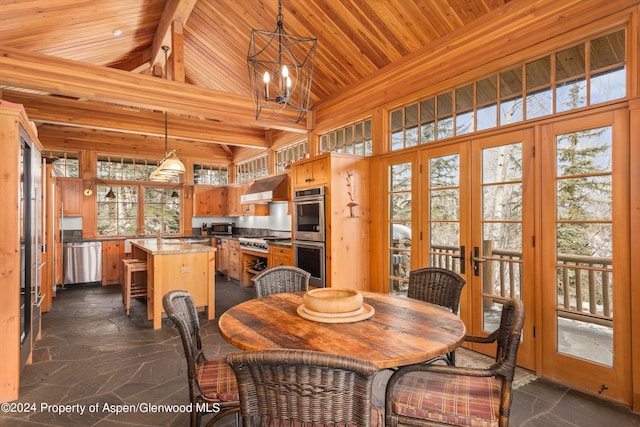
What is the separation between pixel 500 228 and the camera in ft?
10.5

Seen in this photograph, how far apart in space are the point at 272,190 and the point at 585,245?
473cm

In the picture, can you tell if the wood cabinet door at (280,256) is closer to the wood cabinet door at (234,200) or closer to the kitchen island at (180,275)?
the kitchen island at (180,275)

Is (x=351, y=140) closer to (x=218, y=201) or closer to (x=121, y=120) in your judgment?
(x=121, y=120)

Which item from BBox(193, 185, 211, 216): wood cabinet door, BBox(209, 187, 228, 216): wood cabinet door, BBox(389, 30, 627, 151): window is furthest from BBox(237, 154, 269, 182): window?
BBox(389, 30, 627, 151): window

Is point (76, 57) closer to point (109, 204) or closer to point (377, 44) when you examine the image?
point (109, 204)

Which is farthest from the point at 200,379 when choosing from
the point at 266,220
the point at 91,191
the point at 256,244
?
the point at 91,191

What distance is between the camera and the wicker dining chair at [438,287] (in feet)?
8.13

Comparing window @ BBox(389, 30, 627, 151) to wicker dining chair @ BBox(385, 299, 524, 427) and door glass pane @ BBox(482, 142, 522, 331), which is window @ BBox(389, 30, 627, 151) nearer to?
door glass pane @ BBox(482, 142, 522, 331)

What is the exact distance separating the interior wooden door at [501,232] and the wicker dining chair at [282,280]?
174 centimetres

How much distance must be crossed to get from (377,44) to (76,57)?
476 cm

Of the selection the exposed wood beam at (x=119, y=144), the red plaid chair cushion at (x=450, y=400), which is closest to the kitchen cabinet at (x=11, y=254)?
the red plaid chair cushion at (x=450, y=400)

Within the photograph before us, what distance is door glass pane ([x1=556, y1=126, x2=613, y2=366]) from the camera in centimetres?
254

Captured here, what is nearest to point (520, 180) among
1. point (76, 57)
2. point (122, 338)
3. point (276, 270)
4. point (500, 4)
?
point (500, 4)

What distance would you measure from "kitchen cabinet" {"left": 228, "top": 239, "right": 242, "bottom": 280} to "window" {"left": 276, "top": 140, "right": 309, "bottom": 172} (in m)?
1.89
